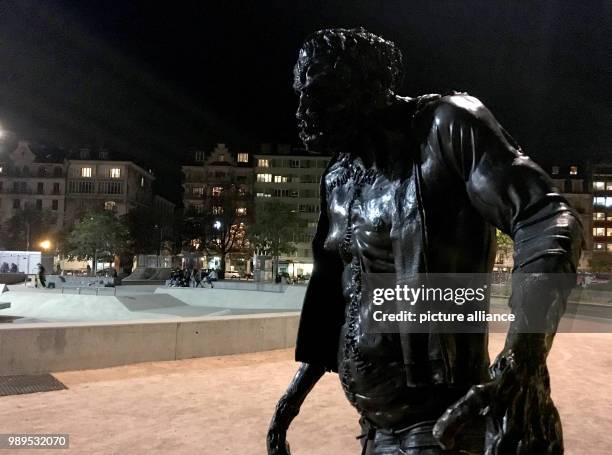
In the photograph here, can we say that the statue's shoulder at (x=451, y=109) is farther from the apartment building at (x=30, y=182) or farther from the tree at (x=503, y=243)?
the apartment building at (x=30, y=182)

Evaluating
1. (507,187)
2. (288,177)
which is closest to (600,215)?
(288,177)

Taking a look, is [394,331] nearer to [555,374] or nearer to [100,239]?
[555,374]

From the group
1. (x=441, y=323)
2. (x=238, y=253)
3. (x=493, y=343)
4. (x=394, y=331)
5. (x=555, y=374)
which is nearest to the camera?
(x=441, y=323)

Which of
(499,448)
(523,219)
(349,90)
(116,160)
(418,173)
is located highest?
(116,160)

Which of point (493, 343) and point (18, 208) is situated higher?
point (18, 208)

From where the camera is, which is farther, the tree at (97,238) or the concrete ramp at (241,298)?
the tree at (97,238)

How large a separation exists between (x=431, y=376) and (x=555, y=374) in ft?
31.9

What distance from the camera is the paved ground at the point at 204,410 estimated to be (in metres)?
5.87

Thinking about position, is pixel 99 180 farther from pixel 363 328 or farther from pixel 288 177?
pixel 363 328

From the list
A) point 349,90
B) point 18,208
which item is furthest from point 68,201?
point 349,90

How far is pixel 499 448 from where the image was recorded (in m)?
1.14

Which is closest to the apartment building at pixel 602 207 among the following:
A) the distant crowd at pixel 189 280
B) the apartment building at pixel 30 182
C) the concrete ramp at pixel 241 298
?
the distant crowd at pixel 189 280

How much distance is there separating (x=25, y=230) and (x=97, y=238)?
65.9 ft

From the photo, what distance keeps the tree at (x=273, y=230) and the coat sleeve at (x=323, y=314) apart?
57.1 meters
